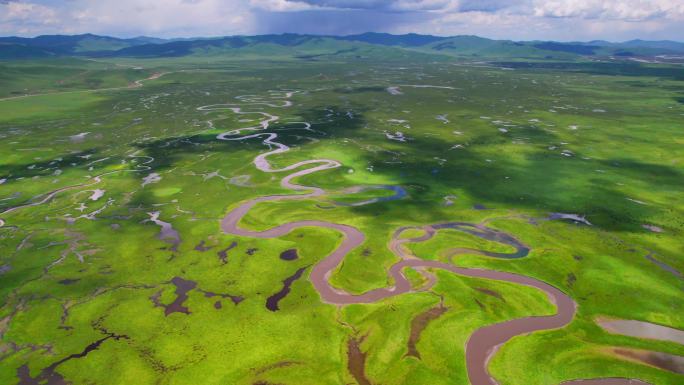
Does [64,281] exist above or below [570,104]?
below

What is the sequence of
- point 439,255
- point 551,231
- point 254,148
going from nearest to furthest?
point 439,255 → point 551,231 → point 254,148

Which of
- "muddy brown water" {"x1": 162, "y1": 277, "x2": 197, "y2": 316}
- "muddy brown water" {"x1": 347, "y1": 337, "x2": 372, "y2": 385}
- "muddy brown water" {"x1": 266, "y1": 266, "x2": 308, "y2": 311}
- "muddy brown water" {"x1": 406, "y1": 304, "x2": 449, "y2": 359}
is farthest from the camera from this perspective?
"muddy brown water" {"x1": 266, "y1": 266, "x2": 308, "y2": 311}

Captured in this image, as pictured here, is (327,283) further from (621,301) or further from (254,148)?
(254,148)

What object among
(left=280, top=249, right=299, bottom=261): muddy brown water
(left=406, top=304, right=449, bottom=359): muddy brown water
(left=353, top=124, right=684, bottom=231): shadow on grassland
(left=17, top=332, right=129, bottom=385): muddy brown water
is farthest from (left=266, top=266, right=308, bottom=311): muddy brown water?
(left=353, top=124, right=684, bottom=231): shadow on grassland

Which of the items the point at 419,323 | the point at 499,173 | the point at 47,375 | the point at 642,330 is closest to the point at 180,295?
the point at 47,375

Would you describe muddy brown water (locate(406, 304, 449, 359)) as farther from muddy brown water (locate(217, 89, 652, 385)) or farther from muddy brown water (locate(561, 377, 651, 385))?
muddy brown water (locate(561, 377, 651, 385))

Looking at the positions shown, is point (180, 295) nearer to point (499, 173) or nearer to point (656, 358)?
point (656, 358)

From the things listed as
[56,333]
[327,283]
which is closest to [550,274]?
[327,283]

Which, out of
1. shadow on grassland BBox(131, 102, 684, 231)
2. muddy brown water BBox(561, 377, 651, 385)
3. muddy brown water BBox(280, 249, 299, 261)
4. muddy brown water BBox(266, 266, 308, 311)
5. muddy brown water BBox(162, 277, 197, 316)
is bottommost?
muddy brown water BBox(162, 277, 197, 316)

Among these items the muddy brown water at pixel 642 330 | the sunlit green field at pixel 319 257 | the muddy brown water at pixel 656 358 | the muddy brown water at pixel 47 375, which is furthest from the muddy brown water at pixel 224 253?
the muddy brown water at pixel 656 358
